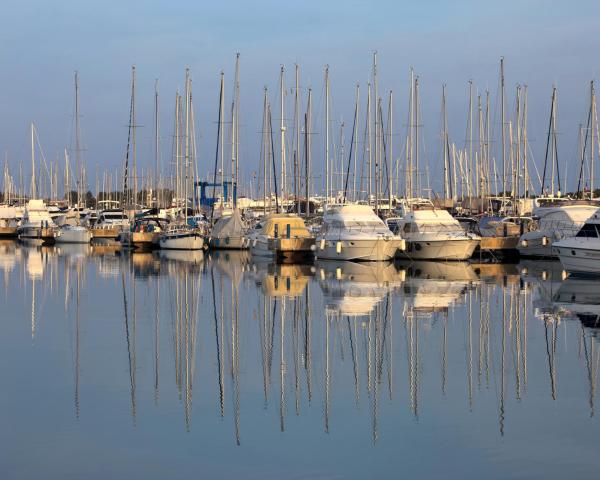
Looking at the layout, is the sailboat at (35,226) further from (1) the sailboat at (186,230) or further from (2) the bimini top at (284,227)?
(2) the bimini top at (284,227)

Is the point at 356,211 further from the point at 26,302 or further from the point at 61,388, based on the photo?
the point at 61,388

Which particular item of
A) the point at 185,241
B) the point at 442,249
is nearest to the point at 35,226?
the point at 185,241

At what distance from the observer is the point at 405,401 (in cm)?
1368

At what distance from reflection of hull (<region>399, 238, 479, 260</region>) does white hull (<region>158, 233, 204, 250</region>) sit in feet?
46.4

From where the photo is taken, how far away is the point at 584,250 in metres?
33.0

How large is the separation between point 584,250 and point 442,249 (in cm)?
976

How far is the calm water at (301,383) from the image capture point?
10.8m

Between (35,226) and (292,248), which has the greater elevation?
(35,226)

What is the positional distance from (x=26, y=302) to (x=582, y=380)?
16.4 meters

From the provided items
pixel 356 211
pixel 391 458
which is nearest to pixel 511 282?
pixel 356 211

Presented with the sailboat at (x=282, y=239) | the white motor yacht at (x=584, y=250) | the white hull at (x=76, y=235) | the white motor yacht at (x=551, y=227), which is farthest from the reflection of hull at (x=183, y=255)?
the white motor yacht at (x=584, y=250)

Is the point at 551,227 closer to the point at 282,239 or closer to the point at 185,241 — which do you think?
the point at 282,239

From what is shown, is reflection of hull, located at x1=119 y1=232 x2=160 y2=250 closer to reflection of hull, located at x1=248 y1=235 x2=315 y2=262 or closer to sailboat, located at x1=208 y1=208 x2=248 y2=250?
sailboat, located at x1=208 y1=208 x2=248 y2=250

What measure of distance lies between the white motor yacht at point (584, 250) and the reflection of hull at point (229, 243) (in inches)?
880
